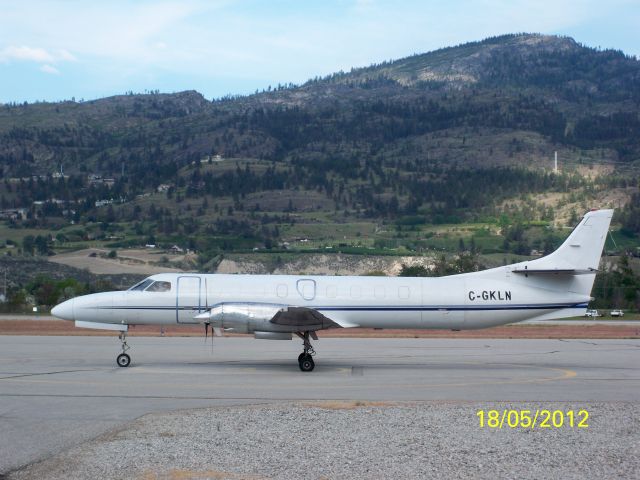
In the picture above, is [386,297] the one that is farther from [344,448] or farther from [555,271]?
[344,448]

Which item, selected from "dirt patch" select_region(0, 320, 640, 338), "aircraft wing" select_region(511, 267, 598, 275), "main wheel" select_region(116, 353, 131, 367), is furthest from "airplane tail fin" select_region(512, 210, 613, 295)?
"dirt patch" select_region(0, 320, 640, 338)

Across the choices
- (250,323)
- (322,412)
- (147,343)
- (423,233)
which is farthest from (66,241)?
(322,412)

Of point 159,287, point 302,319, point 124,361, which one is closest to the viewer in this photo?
point 302,319

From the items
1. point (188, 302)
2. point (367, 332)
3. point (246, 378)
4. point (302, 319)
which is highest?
point (188, 302)

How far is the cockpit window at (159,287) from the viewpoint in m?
24.1

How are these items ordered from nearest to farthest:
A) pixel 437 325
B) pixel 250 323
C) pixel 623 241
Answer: pixel 250 323
pixel 437 325
pixel 623 241

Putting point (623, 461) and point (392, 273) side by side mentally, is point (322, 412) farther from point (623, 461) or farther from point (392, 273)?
point (392, 273)

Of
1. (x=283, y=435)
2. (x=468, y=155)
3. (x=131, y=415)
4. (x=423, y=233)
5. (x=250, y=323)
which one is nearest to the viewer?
(x=283, y=435)

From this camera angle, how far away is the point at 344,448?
12508mm

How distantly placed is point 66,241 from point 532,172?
290 ft

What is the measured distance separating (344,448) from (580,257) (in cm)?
1419

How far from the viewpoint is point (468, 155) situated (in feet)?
596
